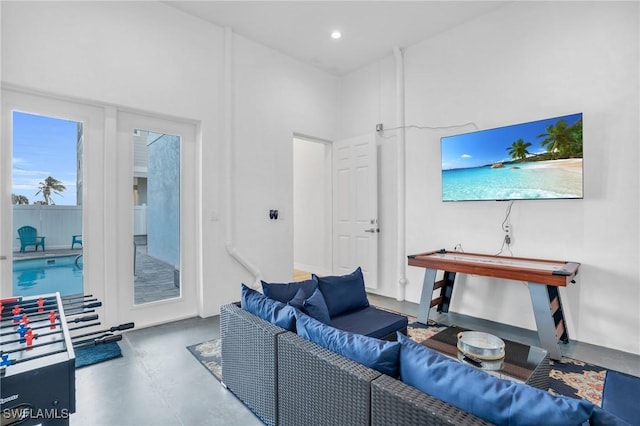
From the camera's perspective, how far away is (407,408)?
108 centimetres

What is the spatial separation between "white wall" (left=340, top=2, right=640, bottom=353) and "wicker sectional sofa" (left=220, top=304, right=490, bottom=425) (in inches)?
110

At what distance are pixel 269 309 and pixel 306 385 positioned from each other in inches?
21.3

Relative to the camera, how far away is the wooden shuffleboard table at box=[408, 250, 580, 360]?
2.64 meters

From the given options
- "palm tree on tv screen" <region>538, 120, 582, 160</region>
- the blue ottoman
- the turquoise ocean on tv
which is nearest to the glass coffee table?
the blue ottoman

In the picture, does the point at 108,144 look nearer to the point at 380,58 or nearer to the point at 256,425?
the point at 256,425

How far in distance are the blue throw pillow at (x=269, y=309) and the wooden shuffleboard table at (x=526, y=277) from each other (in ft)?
6.35

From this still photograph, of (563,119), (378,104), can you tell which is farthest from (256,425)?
(378,104)

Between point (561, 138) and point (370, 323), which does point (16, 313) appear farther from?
point (561, 138)

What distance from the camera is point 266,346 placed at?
1735 millimetres

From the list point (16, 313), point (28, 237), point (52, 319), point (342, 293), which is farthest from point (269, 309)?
point (28, 237)

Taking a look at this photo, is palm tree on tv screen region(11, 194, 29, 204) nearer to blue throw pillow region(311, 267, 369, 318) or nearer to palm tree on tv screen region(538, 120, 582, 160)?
blue throw pillow region(311, 267, 369, 318)

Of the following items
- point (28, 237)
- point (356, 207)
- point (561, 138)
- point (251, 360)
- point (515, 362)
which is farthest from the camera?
point (356, 207)

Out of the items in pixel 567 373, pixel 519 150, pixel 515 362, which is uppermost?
pixel 519 150

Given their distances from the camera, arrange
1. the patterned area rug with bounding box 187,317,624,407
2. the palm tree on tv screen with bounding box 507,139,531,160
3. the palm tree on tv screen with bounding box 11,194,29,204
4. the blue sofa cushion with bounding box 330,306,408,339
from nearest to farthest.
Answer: the patterned area rug with bounding box 187,317,624,407 < the blue sofa cushion with bounding box 330,306,408,339 < the palm tree on tv screen with bounding box 11,194,29,204 < the palm tree on tv screen with bounding box 507,139,531,160
